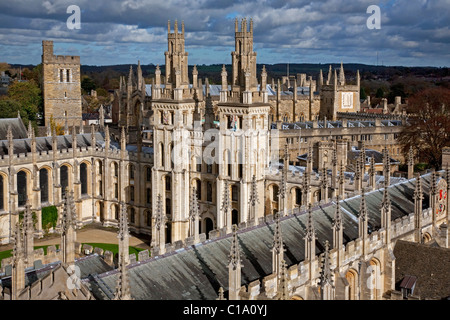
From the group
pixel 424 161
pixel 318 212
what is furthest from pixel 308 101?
pixel 318 212

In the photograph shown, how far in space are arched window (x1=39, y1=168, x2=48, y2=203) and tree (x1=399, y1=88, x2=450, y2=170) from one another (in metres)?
29.8

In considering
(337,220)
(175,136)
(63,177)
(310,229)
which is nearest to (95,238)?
(63,177)

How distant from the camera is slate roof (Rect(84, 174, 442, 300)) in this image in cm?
1673

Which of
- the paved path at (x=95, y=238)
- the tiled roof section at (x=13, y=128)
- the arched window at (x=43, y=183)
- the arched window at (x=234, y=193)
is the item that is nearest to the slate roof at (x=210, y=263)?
the arched window at (x=234, y=193)

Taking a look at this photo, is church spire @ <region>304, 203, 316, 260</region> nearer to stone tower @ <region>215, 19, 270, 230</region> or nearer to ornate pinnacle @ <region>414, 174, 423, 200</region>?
ornate pinnacle @ <region>414, 174, 423, 200</region>

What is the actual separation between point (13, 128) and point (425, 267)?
35142mm

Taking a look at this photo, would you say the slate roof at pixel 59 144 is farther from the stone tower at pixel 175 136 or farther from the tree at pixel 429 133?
the tree at pixel 429 133

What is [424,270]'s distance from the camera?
23.7 meters

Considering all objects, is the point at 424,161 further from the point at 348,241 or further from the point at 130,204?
the point at 348,241

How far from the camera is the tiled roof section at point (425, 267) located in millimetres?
22578

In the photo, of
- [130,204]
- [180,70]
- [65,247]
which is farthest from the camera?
[130,204]
